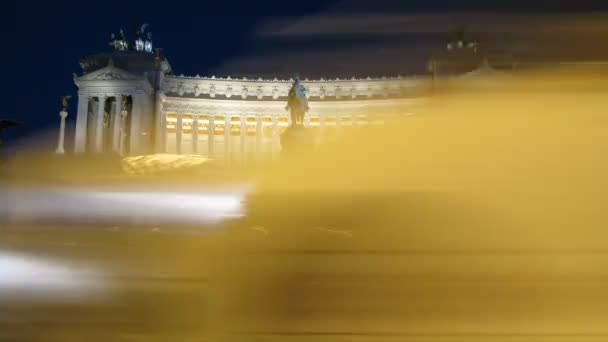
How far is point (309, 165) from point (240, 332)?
319 centimetres

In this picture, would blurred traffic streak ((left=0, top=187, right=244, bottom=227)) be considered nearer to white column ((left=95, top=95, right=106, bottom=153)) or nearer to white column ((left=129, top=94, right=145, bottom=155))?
white column ((left=129, top=94, right=145, bottom=155))

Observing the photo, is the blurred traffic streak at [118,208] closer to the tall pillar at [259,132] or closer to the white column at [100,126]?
the tall pillar at [259,132]

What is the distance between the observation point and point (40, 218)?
471 inches

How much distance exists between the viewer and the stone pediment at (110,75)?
6812cm

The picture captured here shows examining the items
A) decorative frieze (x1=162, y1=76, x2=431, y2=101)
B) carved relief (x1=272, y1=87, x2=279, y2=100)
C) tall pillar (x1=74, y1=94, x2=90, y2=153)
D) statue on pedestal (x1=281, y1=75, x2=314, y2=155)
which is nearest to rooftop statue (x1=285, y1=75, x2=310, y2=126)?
statue on pedestal (x1=281, y1=75, x2=314, y2=155)

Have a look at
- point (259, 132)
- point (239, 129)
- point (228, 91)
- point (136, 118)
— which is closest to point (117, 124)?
point (136, 118)

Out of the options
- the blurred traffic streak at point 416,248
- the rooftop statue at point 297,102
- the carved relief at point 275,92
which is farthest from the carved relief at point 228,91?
the blurred traffic streak at point 416,248

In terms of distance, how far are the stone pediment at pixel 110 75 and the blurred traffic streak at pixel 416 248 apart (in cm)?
6279

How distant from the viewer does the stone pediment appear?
224 ft

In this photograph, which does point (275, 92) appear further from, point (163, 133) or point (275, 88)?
point (163, 133)

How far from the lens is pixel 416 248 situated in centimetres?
777

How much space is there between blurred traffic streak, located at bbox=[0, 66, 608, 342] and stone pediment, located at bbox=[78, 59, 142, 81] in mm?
62788

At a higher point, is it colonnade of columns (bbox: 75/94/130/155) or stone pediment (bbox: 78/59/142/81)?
stone pediment (bbox: 78/59/142/81)

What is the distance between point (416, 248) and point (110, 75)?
6699cm
